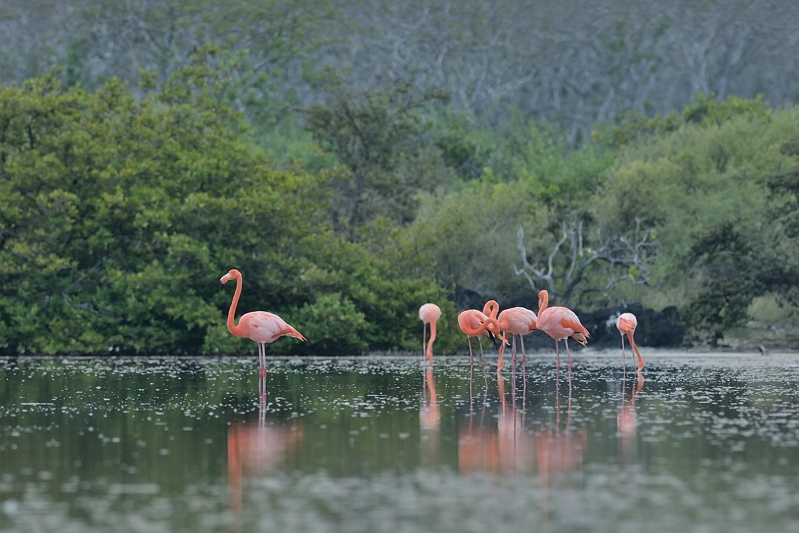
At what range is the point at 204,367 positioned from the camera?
77.2 ft

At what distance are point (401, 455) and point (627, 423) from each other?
3126 mm

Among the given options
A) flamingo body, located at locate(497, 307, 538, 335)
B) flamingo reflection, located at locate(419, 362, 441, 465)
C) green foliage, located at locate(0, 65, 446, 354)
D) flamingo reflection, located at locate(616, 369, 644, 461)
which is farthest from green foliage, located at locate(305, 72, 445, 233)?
flamingo reflection, located at locate(616, 369, 644, 461)

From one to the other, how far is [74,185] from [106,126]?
1.26 metres

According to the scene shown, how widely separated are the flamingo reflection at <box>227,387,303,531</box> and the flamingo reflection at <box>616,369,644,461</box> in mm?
2776

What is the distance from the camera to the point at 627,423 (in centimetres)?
1420

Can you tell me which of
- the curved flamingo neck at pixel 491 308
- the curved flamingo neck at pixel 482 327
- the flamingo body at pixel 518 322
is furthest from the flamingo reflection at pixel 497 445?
the curved flamingo neck at pixel 491 308

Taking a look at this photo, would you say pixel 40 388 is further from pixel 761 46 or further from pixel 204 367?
pixel 761 46

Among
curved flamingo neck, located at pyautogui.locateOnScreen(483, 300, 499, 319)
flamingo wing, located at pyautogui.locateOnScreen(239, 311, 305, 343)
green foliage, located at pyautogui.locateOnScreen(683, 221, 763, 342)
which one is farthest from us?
green foliage, located at pyautogui.locateOnScreen(683, 221, 763, 342)

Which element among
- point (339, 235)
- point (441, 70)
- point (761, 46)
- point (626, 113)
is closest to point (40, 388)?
point (339, 235)

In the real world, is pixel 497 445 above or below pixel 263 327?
below

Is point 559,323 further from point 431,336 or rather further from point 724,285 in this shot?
point 724,285

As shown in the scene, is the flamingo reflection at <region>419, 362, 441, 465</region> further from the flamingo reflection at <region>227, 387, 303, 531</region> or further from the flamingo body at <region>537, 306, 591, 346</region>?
the flamingo body at <region>537, 306, 591, 346</region>

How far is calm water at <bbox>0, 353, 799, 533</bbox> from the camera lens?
9.32 m

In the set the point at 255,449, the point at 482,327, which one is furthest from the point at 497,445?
the point at 482,327
